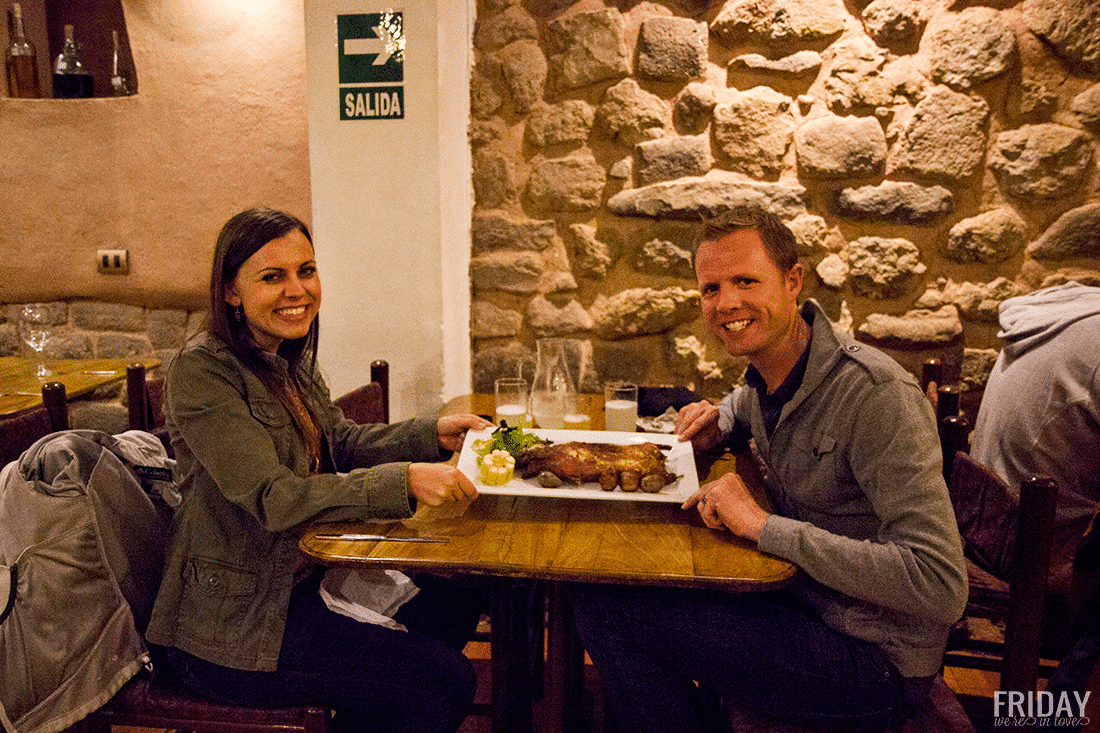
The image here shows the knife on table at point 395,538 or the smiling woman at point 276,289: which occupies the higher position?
the smiling woman at point 276,289

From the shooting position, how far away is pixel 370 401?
2.45m

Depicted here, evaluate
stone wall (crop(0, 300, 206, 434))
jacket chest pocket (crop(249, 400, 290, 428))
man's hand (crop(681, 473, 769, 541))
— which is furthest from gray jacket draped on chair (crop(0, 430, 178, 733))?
stone wall (crop(0, 300, 206, 434))

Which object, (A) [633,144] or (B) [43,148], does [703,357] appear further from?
(B) [43,148]

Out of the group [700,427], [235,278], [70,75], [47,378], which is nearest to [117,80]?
[70,75]

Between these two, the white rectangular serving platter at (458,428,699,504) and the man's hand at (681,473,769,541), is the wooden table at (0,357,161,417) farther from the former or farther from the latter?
the man's hand at (681,473,769,541)

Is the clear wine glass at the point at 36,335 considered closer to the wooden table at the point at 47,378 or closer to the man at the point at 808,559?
the wooden table at the point at 47,378

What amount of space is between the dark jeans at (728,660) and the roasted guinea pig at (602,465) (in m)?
0.22

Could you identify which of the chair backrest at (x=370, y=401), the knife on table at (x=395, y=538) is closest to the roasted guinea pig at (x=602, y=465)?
the knife on table at (x=395, y=538)

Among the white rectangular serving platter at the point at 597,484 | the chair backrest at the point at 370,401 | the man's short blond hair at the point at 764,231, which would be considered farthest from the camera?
the chair backrest at the point at 370,401

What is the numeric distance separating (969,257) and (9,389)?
372 centimetres

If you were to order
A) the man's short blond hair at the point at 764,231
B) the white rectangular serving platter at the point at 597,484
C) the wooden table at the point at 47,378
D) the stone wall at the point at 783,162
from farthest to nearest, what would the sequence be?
the stone wall at the point at 783,162, the wooden table at the point at 47,378, the man's short blond hair at the point at 764,231, the white rectangular serving platter at the point at 597,484

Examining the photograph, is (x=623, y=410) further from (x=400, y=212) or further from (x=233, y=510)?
(x=400, y=212)

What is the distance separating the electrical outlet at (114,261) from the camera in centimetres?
378

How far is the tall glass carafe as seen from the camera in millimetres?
2086
